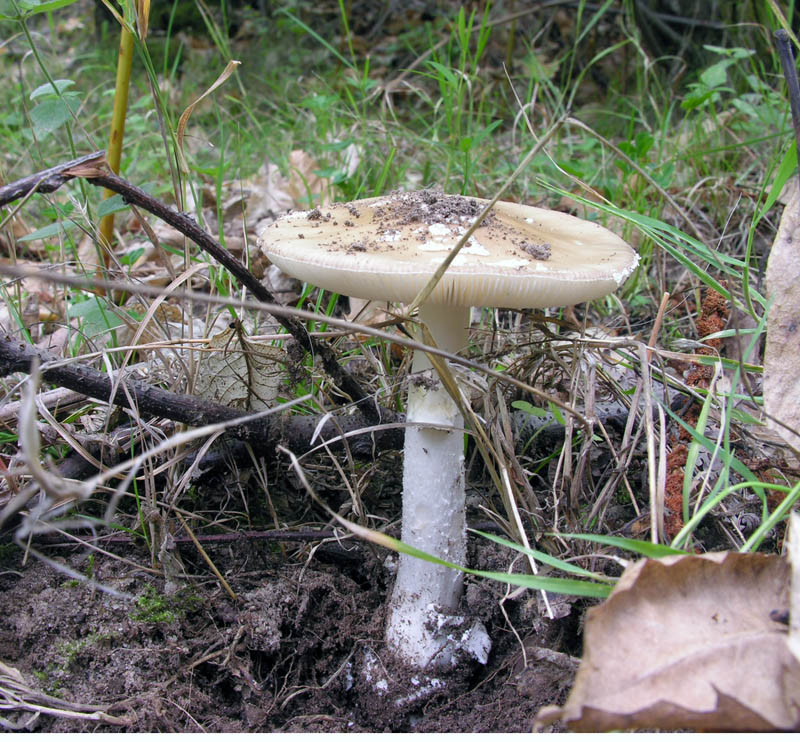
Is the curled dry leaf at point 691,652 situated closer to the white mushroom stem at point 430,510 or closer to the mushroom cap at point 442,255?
the mushroom cap at point 442,255

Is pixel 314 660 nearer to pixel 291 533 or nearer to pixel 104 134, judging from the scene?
pixel 291 533

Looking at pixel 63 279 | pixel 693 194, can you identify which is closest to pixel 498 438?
pixel 63 279

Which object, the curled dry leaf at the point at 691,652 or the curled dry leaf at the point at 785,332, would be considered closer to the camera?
the curled dry leaf at the point at 691,652

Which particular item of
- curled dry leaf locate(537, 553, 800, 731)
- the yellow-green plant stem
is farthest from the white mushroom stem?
the yellow-green plant stem

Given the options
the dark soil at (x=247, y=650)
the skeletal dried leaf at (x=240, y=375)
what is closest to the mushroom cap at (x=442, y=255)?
the skeletal dried leaf at (x=240, y=375)

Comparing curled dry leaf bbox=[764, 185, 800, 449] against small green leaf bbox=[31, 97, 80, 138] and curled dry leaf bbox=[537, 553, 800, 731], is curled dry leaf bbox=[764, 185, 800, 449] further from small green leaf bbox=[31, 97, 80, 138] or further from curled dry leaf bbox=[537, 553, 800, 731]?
small green leaf bbox=[31, 97, 80, 138]

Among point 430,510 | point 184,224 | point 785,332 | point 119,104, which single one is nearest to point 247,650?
point 430,510
